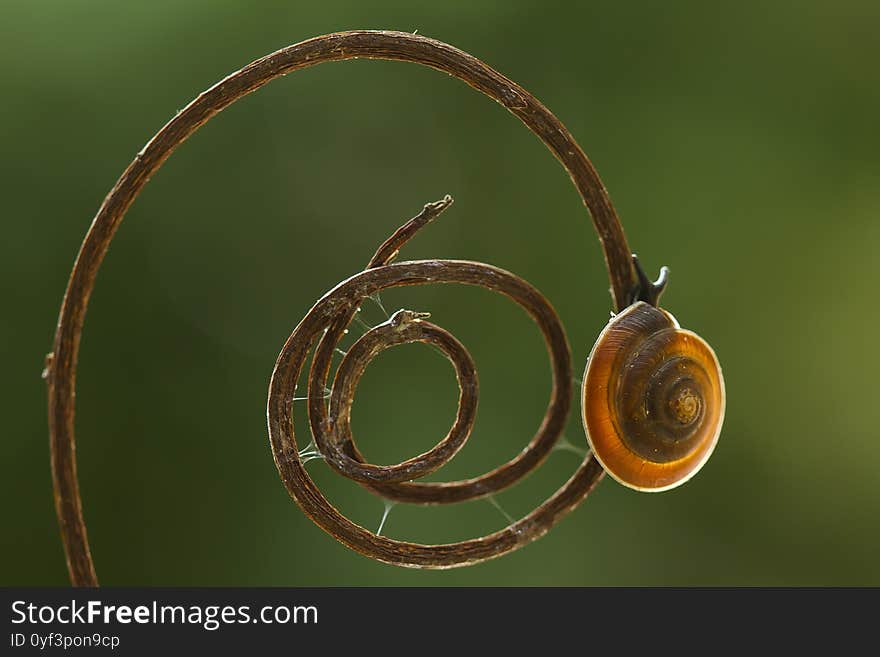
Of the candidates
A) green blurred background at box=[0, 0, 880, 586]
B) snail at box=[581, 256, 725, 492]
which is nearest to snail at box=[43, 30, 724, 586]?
snail at box=[581, 256, 725, 492]

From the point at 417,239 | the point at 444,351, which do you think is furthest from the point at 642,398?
the point at 417,239

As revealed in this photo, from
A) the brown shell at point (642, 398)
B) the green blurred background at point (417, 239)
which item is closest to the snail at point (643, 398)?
the brown shell at point (642, 398)

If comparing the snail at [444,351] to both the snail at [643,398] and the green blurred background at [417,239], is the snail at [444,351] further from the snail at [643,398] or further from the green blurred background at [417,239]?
the green blurred background at [417,239]

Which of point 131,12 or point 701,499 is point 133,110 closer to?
point 131,12

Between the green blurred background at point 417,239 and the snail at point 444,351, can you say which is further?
the green blurred background at point 417,239

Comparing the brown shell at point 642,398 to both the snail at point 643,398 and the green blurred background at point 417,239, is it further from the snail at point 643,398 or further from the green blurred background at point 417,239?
the green blurred background at point 417,239

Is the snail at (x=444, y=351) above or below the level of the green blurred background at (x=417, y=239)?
below

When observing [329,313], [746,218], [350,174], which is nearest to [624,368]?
[329,313]
